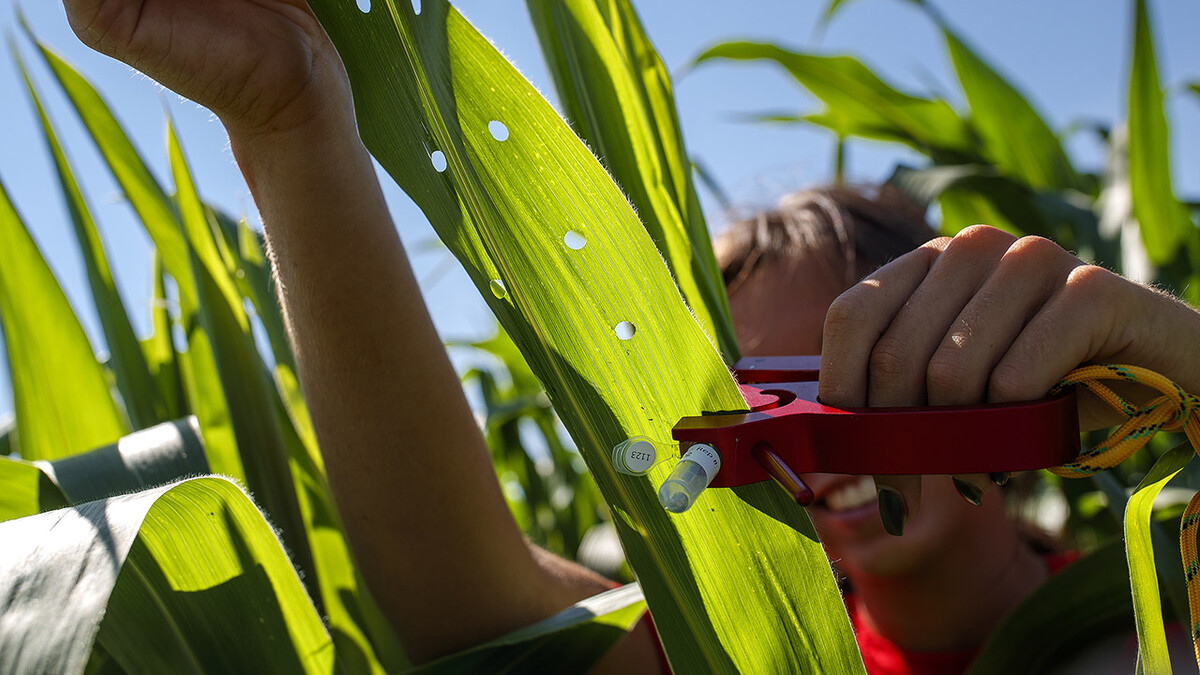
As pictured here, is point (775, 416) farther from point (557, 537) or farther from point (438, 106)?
point (557, 537)

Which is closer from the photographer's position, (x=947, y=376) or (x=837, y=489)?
(x=947, y=376)

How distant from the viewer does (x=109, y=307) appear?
0.68 metres

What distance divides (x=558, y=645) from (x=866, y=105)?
0.93 m

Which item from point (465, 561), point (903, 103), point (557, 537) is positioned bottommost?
point (557, 537)

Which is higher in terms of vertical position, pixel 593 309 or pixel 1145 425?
pixel 593 309

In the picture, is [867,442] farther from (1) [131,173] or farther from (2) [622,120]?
(1) [131,173]

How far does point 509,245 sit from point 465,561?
425mm

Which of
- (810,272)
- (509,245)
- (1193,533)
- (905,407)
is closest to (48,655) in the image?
(509,245)

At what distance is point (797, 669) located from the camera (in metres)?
0.36

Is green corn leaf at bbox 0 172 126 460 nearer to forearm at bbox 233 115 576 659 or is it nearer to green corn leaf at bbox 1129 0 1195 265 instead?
forearm at bbox 233 115 576 659

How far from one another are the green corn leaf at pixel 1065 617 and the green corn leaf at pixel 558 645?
0.89 ft

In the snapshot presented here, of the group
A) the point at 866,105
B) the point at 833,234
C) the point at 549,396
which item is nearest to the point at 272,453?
the point at 549,396

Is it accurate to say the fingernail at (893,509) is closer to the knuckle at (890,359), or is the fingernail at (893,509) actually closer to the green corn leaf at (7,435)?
the knuckle at (890,359)

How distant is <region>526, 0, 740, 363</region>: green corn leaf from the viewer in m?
0.47
